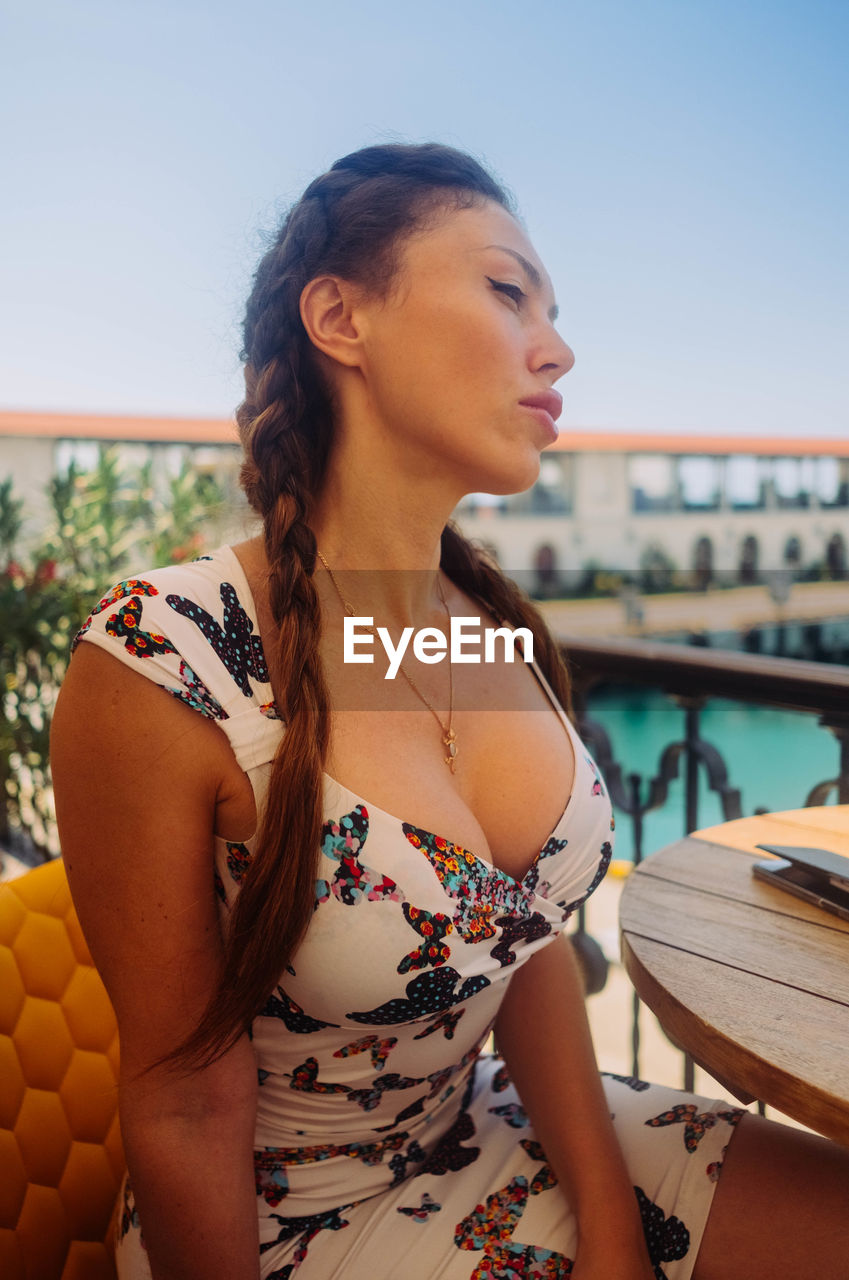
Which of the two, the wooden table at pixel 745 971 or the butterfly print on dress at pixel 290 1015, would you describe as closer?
the wooden table at pixel 745 971

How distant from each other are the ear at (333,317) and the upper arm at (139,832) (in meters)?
0.51

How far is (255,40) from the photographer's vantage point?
67.3 feet

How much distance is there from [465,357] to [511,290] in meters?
0.13

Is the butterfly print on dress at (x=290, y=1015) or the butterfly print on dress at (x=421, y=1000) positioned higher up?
the butterfly print on dress at (x=421, y=1000)

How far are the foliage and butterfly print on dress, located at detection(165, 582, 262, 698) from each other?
2.62m

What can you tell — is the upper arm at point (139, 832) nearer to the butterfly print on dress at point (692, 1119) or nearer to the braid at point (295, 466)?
the braid at point (295, 466)

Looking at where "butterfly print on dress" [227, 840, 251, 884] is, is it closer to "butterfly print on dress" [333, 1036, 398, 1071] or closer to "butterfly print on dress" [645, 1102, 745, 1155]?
"butterfly print on dress" [333, 1036, 398, 1071]

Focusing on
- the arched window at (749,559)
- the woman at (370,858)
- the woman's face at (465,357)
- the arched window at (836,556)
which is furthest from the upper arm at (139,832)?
the arched window at (836,556)

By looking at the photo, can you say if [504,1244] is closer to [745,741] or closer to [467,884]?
[467,884]

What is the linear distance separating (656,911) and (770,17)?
64.4 meters

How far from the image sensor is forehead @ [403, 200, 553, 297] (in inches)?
41.6

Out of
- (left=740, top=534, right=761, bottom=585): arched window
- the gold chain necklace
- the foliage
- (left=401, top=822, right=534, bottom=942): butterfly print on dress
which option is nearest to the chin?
the gold chain necklace

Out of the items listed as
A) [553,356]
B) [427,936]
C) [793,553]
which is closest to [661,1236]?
[427,936]

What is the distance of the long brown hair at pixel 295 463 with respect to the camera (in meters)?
0.85
